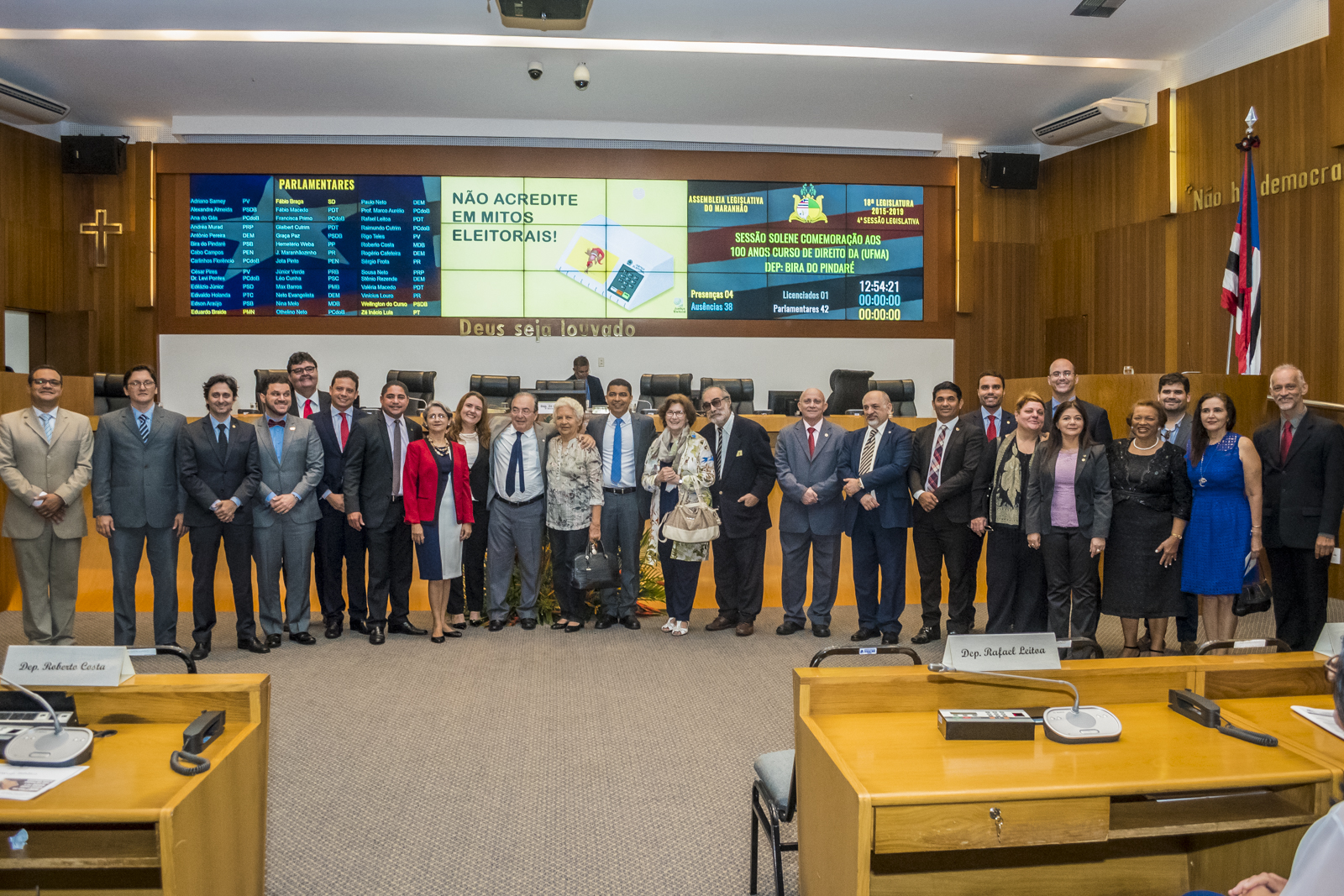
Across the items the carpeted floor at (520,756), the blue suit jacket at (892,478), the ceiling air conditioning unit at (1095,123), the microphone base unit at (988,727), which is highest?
the ceiling air conditioning unit at (1095,123)

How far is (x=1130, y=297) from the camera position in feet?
28.4

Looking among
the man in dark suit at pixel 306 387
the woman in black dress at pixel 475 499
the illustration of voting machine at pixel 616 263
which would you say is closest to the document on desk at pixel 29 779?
the woman in black dress at pixel 475 499

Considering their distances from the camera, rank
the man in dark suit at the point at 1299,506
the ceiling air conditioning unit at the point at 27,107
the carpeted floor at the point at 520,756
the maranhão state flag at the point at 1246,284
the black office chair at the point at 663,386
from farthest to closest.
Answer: the ceiling air conditioning unit at the point at 27,107 → the black office chair at the point at 663,386 → the maranhão state flag at the point at 1246,284 → the man in dark suit at the point at 1299,506 → the carpeted floor at the point at 520,756

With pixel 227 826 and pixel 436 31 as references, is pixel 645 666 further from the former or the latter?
pixel 436 31

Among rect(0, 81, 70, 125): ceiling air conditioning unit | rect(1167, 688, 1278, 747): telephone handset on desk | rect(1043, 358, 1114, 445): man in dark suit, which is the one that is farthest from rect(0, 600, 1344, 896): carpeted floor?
rect(0, 81, 70, 125): ceiling air conditioning unit

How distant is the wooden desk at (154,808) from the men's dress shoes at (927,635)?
3.76 m

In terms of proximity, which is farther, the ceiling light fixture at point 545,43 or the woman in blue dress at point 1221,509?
the ceiling light fixture at point 545,43

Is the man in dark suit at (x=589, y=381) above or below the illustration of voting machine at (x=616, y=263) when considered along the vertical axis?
below

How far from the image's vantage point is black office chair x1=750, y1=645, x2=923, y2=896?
2035 millimetres

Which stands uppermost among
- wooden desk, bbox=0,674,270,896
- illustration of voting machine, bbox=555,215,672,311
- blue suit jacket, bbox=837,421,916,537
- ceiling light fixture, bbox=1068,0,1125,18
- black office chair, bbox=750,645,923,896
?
ceiling light fixture, bbox=1068,0,1125,18

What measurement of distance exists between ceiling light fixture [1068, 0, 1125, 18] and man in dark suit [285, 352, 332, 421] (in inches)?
245

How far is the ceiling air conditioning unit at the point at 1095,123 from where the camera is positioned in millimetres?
8203

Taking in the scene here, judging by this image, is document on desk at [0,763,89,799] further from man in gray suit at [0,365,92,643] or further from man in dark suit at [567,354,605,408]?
man in dark suit at [567,354,605,408]

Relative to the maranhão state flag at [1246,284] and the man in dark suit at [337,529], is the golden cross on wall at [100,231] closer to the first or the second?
the man in dark suit at [337,529]
